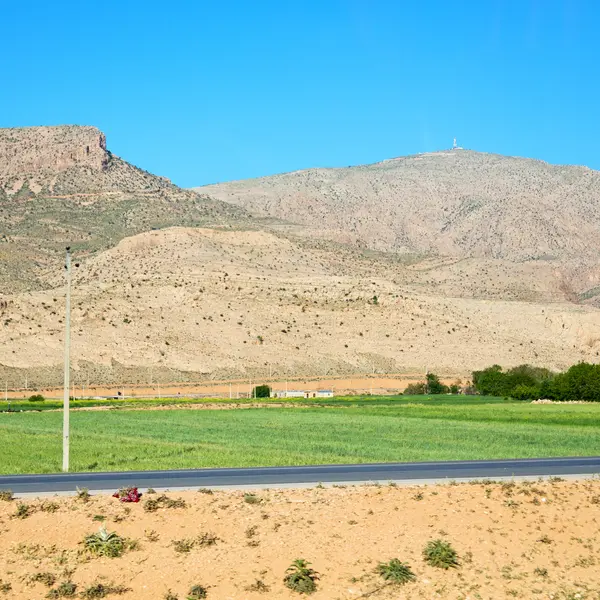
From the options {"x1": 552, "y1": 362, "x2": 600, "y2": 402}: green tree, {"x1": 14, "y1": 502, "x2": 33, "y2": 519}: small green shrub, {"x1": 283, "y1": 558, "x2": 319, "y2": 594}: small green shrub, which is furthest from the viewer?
{"x1": 552, "y1": 362, "x2": 600, "y2": 402}: green tree

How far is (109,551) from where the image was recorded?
852 inches

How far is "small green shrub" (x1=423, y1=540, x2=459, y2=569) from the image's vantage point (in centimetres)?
2175

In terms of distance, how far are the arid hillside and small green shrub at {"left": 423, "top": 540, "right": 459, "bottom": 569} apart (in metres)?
94.6

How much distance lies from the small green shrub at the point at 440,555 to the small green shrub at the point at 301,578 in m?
2.39

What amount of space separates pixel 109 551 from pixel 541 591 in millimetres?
8489

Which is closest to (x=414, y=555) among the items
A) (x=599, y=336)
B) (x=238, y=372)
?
(x=238, y=372)

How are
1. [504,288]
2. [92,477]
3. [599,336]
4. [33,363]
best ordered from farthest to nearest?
[504,288], [599,336], [33,363], [92,477]

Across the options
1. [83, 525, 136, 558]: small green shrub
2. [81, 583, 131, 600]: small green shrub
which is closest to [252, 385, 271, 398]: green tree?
[83, 525, 136, 558]: small green shrub

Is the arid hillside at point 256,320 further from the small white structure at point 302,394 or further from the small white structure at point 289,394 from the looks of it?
the small white structure at point 302,394

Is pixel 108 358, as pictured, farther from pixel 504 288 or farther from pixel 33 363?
pixel 504 288

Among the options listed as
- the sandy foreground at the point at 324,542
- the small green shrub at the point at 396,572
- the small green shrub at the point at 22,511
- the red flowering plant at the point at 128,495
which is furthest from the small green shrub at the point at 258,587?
the small green shrub at the point at 22,511

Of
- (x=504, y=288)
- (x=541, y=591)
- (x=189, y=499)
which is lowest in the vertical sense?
(x=541, y=591)

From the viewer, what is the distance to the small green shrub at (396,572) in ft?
69.2

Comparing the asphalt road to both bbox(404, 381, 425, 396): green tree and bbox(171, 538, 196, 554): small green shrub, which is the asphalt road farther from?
bbox(404, 381, 425, 396): green tree
